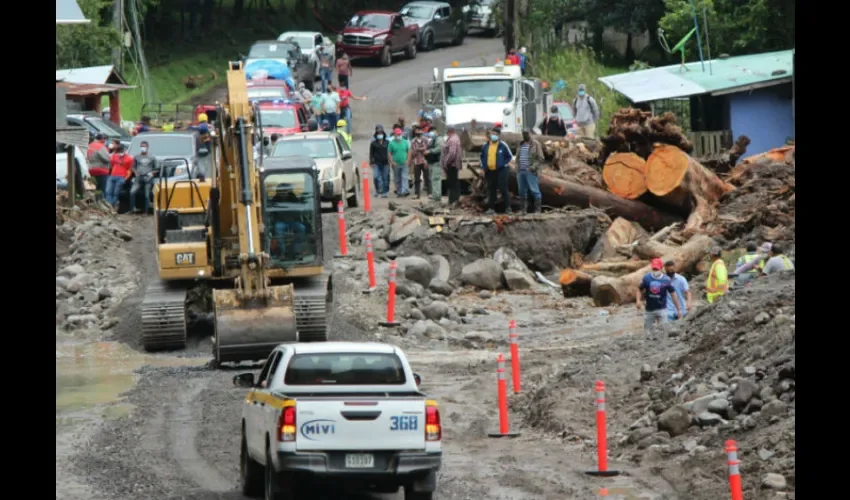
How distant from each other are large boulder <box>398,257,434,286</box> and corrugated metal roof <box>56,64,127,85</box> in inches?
934

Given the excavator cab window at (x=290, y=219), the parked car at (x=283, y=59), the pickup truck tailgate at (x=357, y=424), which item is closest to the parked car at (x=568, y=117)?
the parked car at (x=283, y=59)

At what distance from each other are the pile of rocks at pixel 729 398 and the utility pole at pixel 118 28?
3914 centimetres

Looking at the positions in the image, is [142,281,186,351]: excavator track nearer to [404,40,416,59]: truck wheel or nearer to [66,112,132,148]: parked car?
[66,112,132,148]: parked car

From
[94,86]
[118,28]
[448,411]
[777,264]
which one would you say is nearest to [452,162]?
[777,264]

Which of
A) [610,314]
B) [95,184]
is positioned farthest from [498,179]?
[95,184]

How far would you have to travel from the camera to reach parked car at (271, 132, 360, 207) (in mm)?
34375

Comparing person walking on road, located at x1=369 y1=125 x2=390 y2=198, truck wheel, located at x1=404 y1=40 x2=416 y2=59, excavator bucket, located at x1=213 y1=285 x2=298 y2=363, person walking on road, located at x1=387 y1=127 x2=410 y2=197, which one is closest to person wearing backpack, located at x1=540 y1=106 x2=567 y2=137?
person walking on road, located at x1=387 y1=127 x2=410 y2=197

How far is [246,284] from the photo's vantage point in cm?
2300

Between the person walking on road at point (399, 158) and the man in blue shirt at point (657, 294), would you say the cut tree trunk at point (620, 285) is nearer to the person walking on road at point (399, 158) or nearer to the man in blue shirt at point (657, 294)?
the man in blue shirt at point (657, 294)

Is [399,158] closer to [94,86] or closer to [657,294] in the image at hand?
[657,294]

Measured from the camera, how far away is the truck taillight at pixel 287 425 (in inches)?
529

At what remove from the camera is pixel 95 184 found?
37.7m
